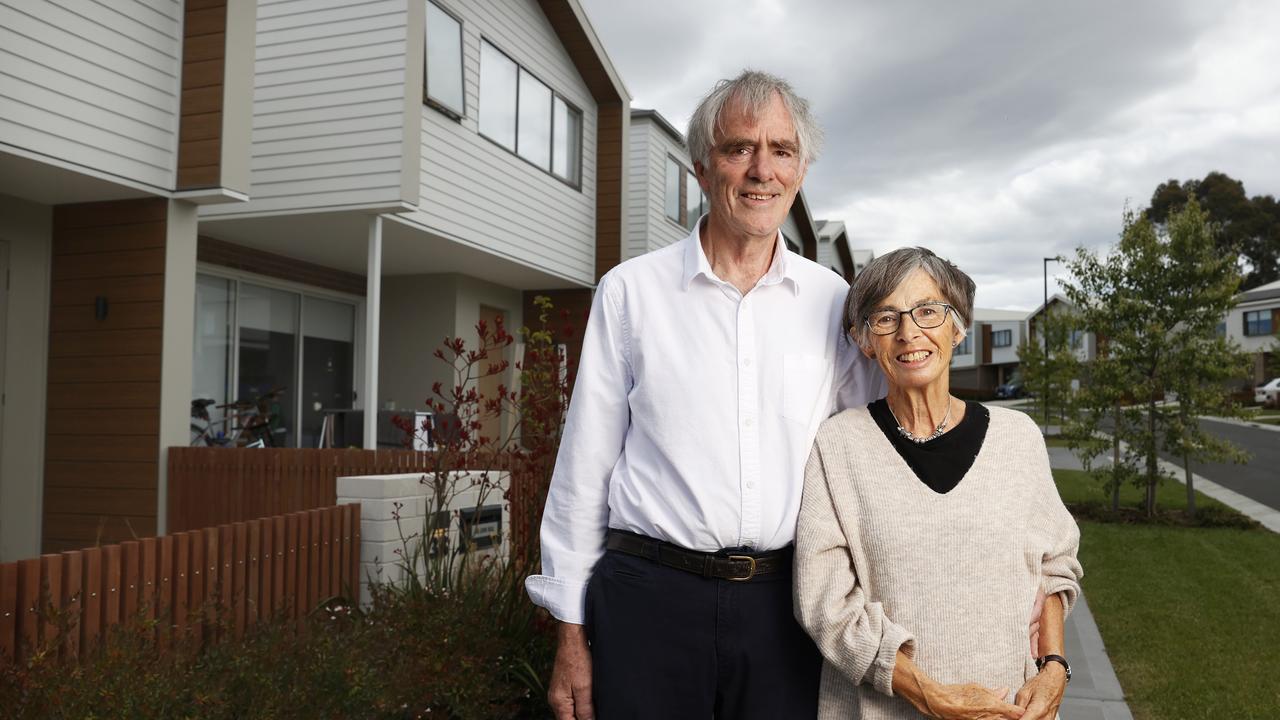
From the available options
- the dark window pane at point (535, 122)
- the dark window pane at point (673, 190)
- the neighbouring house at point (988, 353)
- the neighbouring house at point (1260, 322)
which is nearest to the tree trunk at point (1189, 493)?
the dark window pane at point (535, 122)

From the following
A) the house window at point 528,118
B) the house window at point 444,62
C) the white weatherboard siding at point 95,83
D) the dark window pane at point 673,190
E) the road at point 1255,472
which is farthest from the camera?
the dark window pane at point 673,190

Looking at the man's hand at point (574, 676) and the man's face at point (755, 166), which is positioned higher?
the man's face at point (755, 166)

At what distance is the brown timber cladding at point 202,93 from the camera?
8.11 meters

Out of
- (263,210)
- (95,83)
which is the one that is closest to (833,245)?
(263,210)

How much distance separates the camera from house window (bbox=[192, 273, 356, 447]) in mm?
11531

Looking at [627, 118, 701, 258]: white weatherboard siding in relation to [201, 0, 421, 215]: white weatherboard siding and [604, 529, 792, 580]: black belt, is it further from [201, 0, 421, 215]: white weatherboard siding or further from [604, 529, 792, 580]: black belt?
[604, 529, 792, 580]: black belt

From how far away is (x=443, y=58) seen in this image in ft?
39.2

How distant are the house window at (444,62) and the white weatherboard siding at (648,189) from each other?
5922mm

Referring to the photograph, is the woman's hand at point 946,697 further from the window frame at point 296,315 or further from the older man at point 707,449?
the window frame at point 296,315

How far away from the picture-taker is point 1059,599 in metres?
2.32

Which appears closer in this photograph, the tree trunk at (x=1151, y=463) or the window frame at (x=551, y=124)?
the tree trunk at (x=1151, y=463)

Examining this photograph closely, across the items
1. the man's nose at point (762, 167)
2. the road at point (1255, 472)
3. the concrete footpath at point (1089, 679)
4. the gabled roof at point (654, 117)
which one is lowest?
the concrete footpath at point (1089, 679)

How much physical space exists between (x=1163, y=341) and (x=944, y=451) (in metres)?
11.5

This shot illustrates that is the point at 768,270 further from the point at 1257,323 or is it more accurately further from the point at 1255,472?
the point at 1257,323
